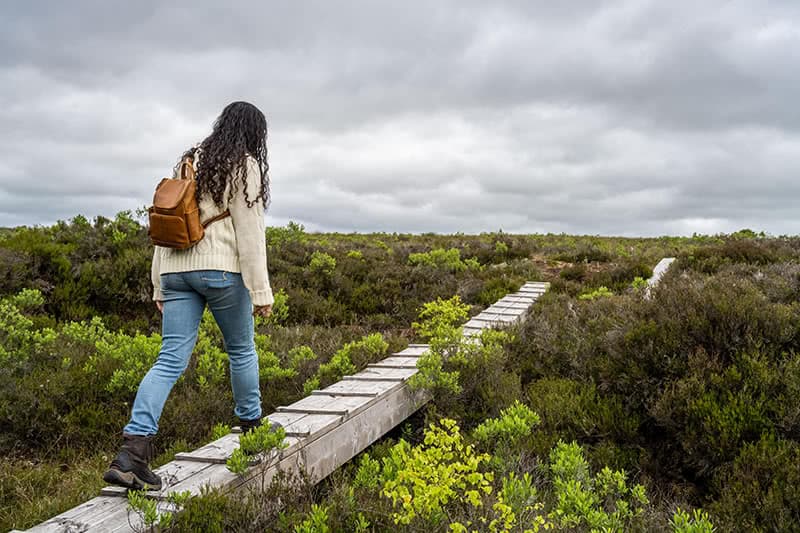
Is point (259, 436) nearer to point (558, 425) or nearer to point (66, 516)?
point (66, 516)

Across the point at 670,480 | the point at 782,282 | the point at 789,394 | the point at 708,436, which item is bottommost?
the point at 670,480

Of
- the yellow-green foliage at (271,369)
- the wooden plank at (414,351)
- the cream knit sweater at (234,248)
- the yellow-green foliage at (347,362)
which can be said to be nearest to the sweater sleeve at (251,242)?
the cream knit sweater at (234,248)

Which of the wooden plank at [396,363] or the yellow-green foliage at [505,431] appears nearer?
the yellow-green foliage at [505,431]

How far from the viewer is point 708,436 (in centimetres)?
476

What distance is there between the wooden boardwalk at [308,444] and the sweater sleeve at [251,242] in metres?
1.16

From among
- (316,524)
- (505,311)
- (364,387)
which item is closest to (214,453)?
(316,524)

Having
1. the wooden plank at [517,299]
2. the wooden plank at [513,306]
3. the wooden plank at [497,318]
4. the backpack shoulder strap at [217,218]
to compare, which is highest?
the backpack shoulder strap at [217,218]

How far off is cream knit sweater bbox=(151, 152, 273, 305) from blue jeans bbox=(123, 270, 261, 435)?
0.27ft

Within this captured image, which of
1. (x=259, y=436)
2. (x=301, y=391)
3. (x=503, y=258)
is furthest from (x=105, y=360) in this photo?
(x=503, y=258)

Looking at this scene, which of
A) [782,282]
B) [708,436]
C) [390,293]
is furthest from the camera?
[390,293]

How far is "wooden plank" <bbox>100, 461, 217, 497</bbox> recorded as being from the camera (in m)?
3.62

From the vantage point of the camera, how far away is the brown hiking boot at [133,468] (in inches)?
137

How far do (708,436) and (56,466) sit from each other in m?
5.53

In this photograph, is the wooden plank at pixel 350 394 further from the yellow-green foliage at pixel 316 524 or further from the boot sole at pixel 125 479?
the boot sole at pixel 125 479
